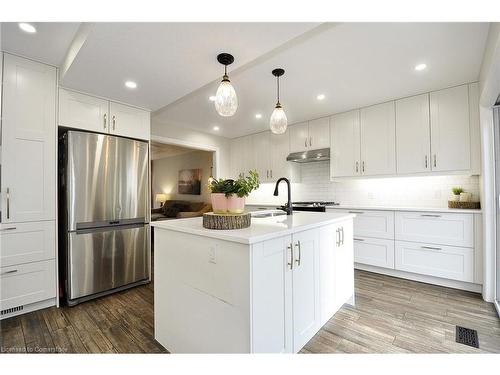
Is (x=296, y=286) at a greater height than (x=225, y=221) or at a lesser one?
lesser

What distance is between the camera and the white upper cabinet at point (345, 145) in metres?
3.51

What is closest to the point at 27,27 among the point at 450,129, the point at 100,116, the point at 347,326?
the point at 100,116

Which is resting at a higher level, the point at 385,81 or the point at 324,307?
the point at 385,81

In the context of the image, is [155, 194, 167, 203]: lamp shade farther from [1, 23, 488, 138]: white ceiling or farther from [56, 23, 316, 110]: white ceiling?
[56, 23, 316, 110]: white ceiling

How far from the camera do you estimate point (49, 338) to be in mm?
1810

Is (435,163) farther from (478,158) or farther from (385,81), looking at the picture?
(385,81)

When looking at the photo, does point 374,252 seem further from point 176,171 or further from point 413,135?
point 176,171

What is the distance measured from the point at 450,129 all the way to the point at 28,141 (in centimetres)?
454

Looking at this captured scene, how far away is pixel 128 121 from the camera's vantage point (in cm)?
290

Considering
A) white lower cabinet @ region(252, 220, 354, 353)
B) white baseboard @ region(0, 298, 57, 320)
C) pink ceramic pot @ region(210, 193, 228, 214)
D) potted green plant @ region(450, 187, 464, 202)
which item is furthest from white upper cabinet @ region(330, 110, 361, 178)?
white baseboard @ region(0, 298, 57, 320)
